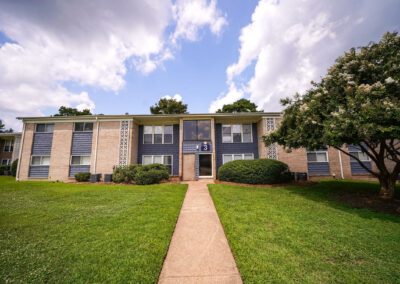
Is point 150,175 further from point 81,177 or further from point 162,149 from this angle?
point 81,177

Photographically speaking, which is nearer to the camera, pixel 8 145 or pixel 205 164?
pixel 205 164

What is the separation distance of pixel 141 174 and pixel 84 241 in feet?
31.8

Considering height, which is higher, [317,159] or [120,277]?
[317,159]

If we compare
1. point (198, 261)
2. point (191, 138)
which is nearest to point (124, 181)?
point (191, 138)

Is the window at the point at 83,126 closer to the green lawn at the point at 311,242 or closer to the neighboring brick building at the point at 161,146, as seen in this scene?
the neighboring brick building at the point at 161,146

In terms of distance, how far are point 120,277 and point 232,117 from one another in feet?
50.3

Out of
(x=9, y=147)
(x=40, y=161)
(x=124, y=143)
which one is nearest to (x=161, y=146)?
(x=124, y=143)

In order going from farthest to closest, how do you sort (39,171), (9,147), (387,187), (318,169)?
1. (9,147)
2. (39,171)
3. (318,169)
4. (387,187)

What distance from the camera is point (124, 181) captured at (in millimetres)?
14758

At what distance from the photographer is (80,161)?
17156 millimetres

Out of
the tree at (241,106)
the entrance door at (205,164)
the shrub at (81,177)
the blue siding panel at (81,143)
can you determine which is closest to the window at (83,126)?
the blue siding panel at (81,143)

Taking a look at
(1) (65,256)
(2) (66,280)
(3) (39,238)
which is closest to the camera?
(2) (66,280)

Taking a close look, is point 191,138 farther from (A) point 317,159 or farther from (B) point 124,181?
(A) point 317,159

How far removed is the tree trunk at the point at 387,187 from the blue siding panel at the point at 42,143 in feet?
78.0
